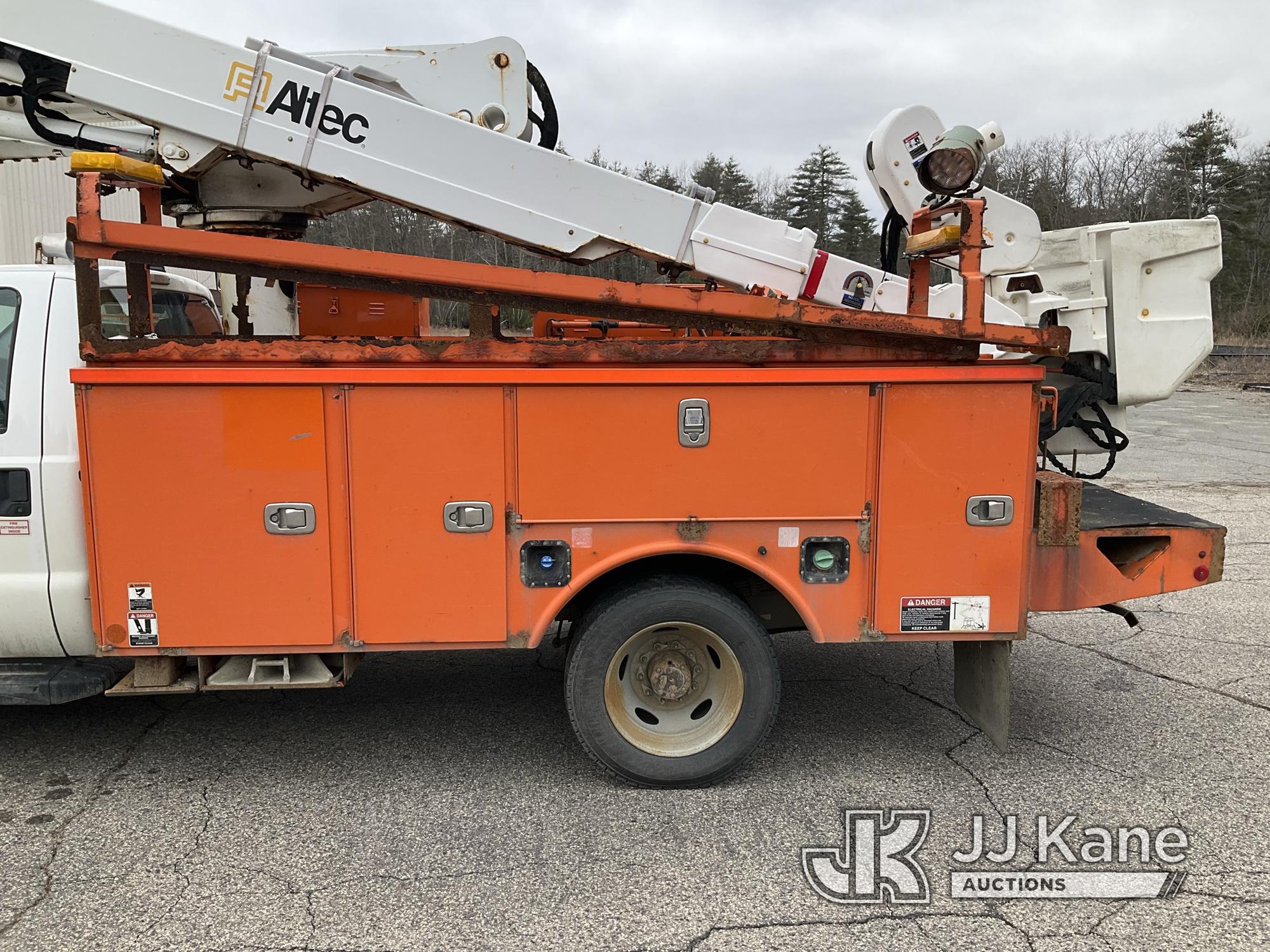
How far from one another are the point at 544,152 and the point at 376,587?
74.3 inches

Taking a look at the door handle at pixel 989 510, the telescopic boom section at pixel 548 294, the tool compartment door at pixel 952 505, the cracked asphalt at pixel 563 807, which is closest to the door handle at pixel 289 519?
the telescopic boom section at pixel 548 294

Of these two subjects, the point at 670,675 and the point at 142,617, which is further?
the point at 670,675

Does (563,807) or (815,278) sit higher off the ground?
(815,278)

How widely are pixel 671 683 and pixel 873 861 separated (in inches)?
40.7

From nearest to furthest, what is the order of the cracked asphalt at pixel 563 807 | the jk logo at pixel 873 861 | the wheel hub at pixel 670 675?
the cracked asphalt at pixel 563 807
the jk logo at pixel 873 861
the wheel hub at pixel 670 675

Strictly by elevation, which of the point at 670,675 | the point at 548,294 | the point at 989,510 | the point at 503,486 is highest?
the point at 548,294

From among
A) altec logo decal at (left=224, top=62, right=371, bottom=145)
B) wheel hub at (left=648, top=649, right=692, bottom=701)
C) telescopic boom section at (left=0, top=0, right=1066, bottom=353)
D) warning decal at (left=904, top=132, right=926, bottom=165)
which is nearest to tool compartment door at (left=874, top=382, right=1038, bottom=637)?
telescopic boom section at (left=0, top=0, right=1066, bottom=353)

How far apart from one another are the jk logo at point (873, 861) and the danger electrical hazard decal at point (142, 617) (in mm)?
2614

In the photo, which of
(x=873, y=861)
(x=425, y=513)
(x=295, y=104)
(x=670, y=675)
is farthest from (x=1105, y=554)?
(x=295, y=104)

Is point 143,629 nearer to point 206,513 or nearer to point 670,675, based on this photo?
point 206,513

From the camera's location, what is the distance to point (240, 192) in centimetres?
418

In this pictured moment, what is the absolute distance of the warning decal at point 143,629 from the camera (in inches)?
143

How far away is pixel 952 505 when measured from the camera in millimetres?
3746

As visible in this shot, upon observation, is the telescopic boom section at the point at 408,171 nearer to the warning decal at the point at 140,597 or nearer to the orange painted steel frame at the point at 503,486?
the orange painted steel frame at the point at 503,486
